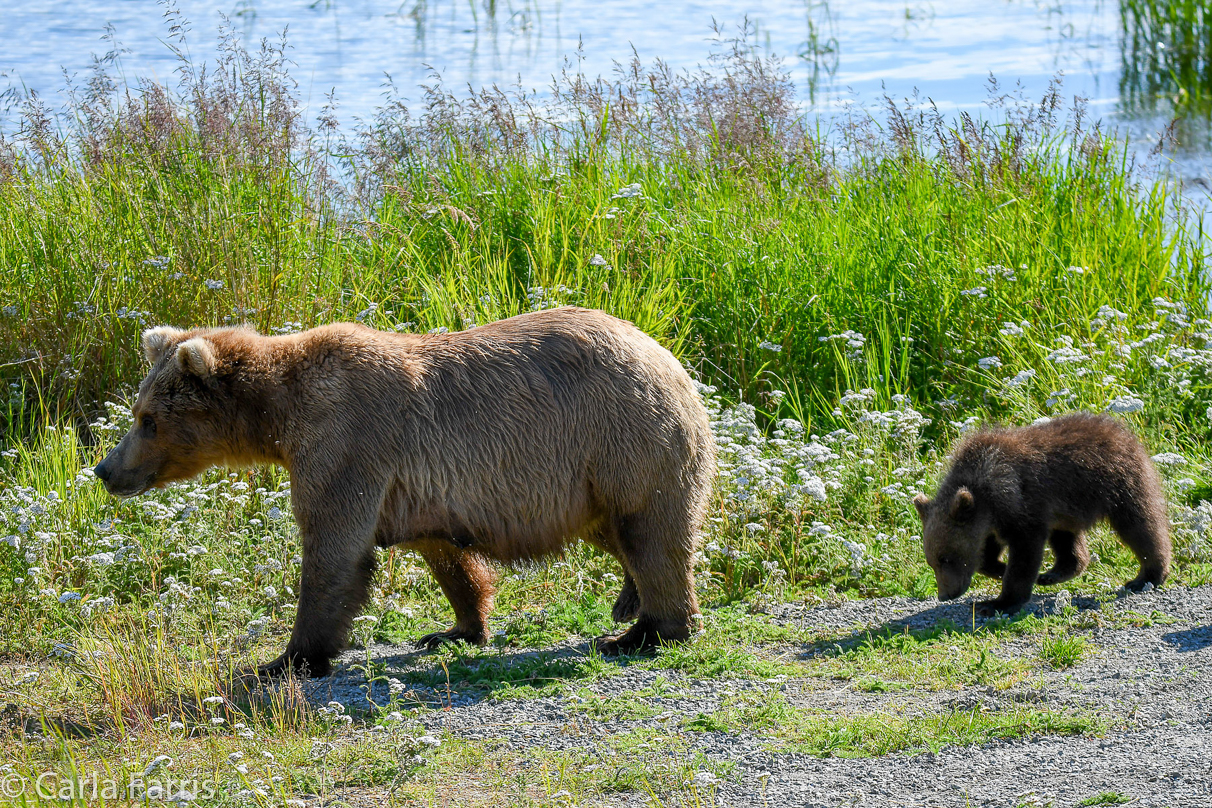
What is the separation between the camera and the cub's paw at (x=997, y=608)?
6180mm

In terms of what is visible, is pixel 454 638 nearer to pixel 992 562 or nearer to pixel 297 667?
pixel 297 667

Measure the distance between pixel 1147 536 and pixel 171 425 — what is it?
4.79 m

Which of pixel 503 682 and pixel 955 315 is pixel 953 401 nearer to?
pixel 955 315

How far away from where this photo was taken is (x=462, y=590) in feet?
19.9

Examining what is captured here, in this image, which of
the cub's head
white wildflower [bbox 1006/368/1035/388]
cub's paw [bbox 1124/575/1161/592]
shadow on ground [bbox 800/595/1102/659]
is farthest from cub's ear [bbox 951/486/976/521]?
the cub's head

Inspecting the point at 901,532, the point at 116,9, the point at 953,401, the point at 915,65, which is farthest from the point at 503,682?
the point at 116,9

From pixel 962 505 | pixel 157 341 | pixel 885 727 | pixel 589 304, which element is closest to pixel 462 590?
pixel 157 341

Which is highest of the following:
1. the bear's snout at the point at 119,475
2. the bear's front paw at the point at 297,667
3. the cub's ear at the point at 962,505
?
the bear's snout at the point at 119,475

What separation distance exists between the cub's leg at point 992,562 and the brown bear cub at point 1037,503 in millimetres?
86

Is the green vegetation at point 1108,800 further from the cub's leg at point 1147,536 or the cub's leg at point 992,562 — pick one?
the cub's leg at point 992,562

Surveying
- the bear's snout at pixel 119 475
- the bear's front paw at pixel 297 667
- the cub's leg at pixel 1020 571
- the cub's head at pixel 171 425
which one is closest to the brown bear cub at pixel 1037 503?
the cub's leg at pixel 1020 571

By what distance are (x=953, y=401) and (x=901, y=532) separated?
5.40 feet

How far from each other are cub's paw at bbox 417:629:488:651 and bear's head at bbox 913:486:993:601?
2.35 m

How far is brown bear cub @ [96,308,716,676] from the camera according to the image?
5.49 m
